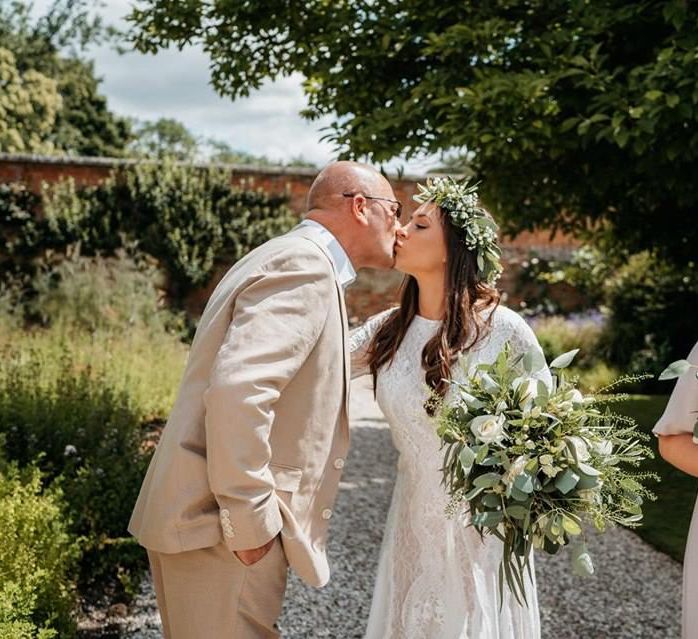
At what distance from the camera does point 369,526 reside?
6.09 m

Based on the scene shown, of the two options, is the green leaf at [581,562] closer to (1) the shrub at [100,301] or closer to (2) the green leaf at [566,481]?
(2) the green leaf at [566,481]

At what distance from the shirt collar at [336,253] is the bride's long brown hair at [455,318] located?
0.42m

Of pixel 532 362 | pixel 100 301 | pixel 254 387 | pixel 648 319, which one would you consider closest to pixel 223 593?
pixel 254 387

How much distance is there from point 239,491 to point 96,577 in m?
2.84

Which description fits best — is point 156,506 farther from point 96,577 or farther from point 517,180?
point 517,180

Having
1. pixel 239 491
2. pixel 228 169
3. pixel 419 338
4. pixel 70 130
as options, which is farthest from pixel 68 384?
pixel 70 130

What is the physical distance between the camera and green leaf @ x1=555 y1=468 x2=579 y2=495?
85.5 inches

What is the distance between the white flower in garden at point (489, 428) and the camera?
87.6 inches

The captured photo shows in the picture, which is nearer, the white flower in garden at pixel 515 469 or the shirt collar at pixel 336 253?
the white flower in garden at pixel 515 469

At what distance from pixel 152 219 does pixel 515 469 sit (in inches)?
521

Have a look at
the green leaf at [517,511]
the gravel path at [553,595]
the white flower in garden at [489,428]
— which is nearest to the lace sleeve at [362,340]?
the white flower in garden at [489,428]

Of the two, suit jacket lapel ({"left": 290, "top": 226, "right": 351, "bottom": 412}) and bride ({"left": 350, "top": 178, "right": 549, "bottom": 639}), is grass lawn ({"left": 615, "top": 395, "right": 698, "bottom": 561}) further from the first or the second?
suit jacket lapel ({"left": 290, "top": 226, "right": 351, "bottom": 412})

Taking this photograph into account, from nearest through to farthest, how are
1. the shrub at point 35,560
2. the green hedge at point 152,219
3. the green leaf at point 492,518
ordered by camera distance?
the green leaf at point 492,518 < the shrub at point 35,560 < the green hedge at point 152,219

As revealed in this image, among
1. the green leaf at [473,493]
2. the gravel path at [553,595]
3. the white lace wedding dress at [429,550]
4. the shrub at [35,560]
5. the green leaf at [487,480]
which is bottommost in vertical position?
the gravel path at [553,595]
